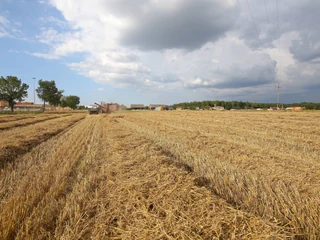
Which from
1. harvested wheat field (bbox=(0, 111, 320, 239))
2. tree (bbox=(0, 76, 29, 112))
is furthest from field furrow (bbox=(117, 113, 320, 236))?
tree (bbox=(0, 76, 29, 112))

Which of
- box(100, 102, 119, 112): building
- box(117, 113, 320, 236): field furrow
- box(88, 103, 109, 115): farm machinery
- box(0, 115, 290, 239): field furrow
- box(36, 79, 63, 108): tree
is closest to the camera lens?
box(0, 115, 290, 239): field furrow

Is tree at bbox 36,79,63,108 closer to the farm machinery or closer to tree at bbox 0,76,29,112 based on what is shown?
tree at bbox 0,76,29,112

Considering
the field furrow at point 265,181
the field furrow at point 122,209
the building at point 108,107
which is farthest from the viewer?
the building at point 108,107

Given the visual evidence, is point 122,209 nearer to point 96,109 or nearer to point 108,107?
point 96,109

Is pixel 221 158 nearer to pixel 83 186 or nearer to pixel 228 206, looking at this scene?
pixel 228 206

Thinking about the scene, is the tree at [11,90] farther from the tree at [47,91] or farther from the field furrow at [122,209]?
the field furrow at [122,209]

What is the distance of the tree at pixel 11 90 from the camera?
6250cm

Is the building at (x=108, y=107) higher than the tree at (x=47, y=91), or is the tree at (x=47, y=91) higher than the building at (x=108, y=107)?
the tree at (x=47, y=91)

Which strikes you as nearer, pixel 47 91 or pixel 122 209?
pixel 122 209

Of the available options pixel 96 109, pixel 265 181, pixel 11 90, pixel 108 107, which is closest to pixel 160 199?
pixel 265 181

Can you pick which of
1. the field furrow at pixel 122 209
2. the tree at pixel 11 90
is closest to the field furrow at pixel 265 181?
the field furrow at pixel 122 209

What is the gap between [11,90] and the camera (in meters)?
64.0

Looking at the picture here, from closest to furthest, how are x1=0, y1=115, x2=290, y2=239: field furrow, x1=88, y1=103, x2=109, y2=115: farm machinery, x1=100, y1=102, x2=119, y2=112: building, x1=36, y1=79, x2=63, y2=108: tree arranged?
x1=0, y1=115, x2=290, y2=239: field furrow
x1=88, y1=103, x2=109, y2=115: farm machinery
x1=100, y1=102, x2=119, y2=112: building
x1=36, y1=79, x2=63, y2=108: tree

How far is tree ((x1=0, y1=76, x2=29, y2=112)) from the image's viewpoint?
62500mm
